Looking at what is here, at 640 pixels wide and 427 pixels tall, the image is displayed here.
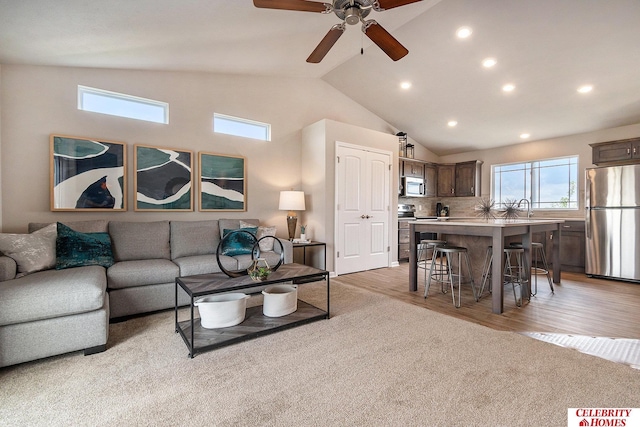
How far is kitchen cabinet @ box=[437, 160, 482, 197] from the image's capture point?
257 inches

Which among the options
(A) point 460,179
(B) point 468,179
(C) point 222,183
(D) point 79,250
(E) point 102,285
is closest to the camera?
(E) point 102,285

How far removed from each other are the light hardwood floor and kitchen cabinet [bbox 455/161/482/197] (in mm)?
2612

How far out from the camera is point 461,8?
324 cm

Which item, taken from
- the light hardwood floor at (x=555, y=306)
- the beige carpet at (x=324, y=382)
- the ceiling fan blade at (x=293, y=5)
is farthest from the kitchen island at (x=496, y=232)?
the ceiling fan blade at (x=293, y=5)

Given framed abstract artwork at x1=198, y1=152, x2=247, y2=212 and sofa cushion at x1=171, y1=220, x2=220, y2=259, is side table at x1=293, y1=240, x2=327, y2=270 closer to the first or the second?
framed abstract artwork at x1=198, y1=152, x2=247, y2=212

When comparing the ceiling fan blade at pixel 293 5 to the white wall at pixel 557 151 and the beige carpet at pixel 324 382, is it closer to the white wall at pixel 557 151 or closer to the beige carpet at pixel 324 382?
the beige carpet at pixel 324 382

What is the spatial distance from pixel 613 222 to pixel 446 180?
123 inches

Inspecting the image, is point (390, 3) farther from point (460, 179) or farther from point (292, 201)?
point (460, 179)

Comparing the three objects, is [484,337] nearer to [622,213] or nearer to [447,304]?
[447,304]

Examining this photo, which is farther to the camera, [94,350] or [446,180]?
[446,180]

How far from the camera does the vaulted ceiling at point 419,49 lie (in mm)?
2434

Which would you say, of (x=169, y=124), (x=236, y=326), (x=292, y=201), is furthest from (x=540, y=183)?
(x=169, y=124)

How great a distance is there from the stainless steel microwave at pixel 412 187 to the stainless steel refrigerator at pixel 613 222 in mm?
2825

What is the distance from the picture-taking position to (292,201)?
436cm
